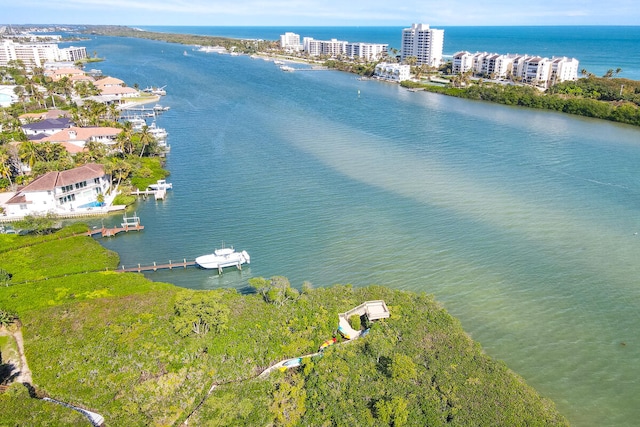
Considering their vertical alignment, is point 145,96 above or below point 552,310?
above

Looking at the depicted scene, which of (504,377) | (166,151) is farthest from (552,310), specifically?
(166,151)

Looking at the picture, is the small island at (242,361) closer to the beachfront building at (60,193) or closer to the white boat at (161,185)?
the beachfront building at (60,193)

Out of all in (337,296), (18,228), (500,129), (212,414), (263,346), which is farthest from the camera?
(500,129)

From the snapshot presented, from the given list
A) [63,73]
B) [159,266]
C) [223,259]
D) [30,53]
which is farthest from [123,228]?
[30,53]

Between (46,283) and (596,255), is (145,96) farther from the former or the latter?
(596,255)

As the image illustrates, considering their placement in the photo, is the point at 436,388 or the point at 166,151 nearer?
the point at 436,388

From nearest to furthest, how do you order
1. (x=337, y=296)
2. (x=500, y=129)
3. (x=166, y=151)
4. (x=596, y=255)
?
(x=337, y=296) < (x=596, y=255) < (x=166, y=151) < (x=500, y=129)

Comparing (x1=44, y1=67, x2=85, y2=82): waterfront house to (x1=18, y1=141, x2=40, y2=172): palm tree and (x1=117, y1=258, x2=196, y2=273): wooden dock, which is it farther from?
(x1=117, y1=258, x2=196, y2=273): wooden dock

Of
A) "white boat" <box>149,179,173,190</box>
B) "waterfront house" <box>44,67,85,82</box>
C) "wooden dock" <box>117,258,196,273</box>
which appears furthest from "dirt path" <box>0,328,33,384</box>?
"waterfront house" <box>44,67,85,82</box>
